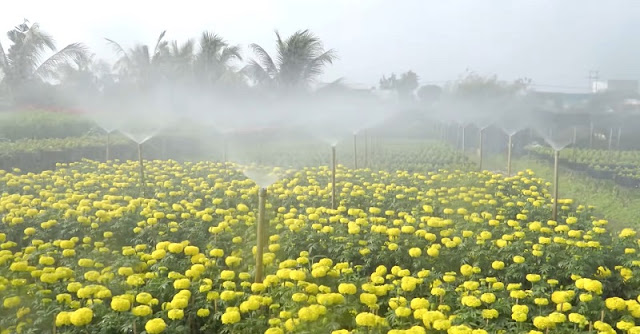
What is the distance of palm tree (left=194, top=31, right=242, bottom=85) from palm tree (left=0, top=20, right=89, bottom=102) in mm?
4145

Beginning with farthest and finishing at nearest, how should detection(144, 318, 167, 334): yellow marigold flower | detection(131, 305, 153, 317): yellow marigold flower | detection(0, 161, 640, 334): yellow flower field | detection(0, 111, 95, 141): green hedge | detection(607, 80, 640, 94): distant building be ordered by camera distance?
detection(607, 80, 640, 94): distant building → detection(0, 111, 95, 141): green hedge → detection(0, 161, 640, 334): yellow flower field → detection(131, 305, 153, 317): yellow marigold flower → detection(144, 318, 167, 334): yellow marigold flower

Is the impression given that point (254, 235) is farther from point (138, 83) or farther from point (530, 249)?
point (138, 83)

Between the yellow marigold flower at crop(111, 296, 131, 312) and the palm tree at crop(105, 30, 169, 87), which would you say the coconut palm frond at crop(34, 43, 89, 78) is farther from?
the yellow marigold flower at crop(111, 296, 131, 312)

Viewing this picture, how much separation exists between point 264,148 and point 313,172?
614 centimetres

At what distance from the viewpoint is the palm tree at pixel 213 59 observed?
2038 centimetres

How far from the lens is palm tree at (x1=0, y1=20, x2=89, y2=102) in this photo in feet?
63.4

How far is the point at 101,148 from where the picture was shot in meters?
14.6

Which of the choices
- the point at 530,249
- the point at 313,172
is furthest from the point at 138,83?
the point at 530,249

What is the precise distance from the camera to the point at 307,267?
5.23m

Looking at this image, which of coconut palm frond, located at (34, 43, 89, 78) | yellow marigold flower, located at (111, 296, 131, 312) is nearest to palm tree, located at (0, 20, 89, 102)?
coconut palm frond, located at (34, 43, 89, 78)

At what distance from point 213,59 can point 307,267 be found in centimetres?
1687

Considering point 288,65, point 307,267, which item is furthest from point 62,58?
point 307,267

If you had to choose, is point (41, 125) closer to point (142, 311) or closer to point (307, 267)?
point (307, 267)

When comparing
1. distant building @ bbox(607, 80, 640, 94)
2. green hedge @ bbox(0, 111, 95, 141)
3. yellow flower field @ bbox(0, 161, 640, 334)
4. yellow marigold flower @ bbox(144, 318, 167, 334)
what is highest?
distant building @ bbox(607, 80, 640, 94)
